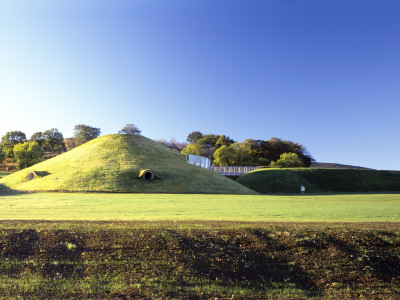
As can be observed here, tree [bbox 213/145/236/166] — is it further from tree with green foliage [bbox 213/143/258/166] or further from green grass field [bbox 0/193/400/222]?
green grass field [bbox 0/193/400/222]

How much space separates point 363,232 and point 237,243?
4811mm

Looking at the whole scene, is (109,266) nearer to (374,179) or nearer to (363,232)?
Result: (363,232)

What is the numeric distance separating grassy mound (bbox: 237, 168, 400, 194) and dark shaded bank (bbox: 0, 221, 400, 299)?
4879 cm

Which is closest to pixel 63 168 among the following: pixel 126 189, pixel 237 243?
pixel 126 189

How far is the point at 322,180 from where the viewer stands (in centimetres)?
6244

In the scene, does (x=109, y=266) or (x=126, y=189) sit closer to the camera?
(x=109, y=266)

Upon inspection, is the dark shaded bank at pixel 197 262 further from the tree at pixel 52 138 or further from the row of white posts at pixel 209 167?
the tree at pixel 52 138

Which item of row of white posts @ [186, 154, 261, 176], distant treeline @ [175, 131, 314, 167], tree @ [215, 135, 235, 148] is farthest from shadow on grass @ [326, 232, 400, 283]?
tree @ [215, 135, 235, 148]

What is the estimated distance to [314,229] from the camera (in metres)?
10.3

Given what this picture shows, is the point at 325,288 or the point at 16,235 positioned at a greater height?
the point at 16,235

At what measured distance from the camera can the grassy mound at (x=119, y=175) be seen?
43.7 meters

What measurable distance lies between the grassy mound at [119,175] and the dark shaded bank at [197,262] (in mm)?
33407

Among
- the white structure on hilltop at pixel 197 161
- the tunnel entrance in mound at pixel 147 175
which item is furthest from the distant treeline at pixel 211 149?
the tunnel entrance in mound at pixel 147 175

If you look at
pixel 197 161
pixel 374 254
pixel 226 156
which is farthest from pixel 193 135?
pixel 374 254
